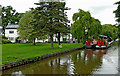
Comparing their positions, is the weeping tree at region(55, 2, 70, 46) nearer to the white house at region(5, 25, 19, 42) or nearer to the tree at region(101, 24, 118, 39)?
the tree at region(101, 24, 118, 39)

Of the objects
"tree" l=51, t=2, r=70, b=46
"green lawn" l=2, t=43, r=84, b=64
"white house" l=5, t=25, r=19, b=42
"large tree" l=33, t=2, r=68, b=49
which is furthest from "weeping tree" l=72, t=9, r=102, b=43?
"white house" l=5, t=25, r=19, b=42

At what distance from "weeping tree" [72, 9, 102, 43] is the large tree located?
980 cm

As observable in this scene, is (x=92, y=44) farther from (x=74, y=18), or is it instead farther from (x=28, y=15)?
(x=28, y=15)

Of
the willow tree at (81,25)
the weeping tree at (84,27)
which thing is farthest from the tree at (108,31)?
the willow tree at (81,25)

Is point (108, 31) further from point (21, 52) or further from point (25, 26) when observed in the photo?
point (21, 52)

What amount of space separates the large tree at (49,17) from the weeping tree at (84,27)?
32.1 ft

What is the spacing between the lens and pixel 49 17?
78.9 feet

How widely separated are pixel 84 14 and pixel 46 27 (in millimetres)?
15483

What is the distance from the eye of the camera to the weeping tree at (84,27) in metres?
35.7

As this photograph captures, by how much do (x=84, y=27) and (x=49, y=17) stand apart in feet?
47.6

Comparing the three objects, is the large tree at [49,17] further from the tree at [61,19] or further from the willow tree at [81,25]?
the willow tree at [81,25]

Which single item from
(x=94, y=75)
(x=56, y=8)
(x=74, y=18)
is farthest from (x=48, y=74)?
(x=74, y=18)

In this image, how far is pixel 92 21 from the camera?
37.6 meters

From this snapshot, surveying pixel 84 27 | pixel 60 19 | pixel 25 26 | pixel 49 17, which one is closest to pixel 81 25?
pixel 84 27
